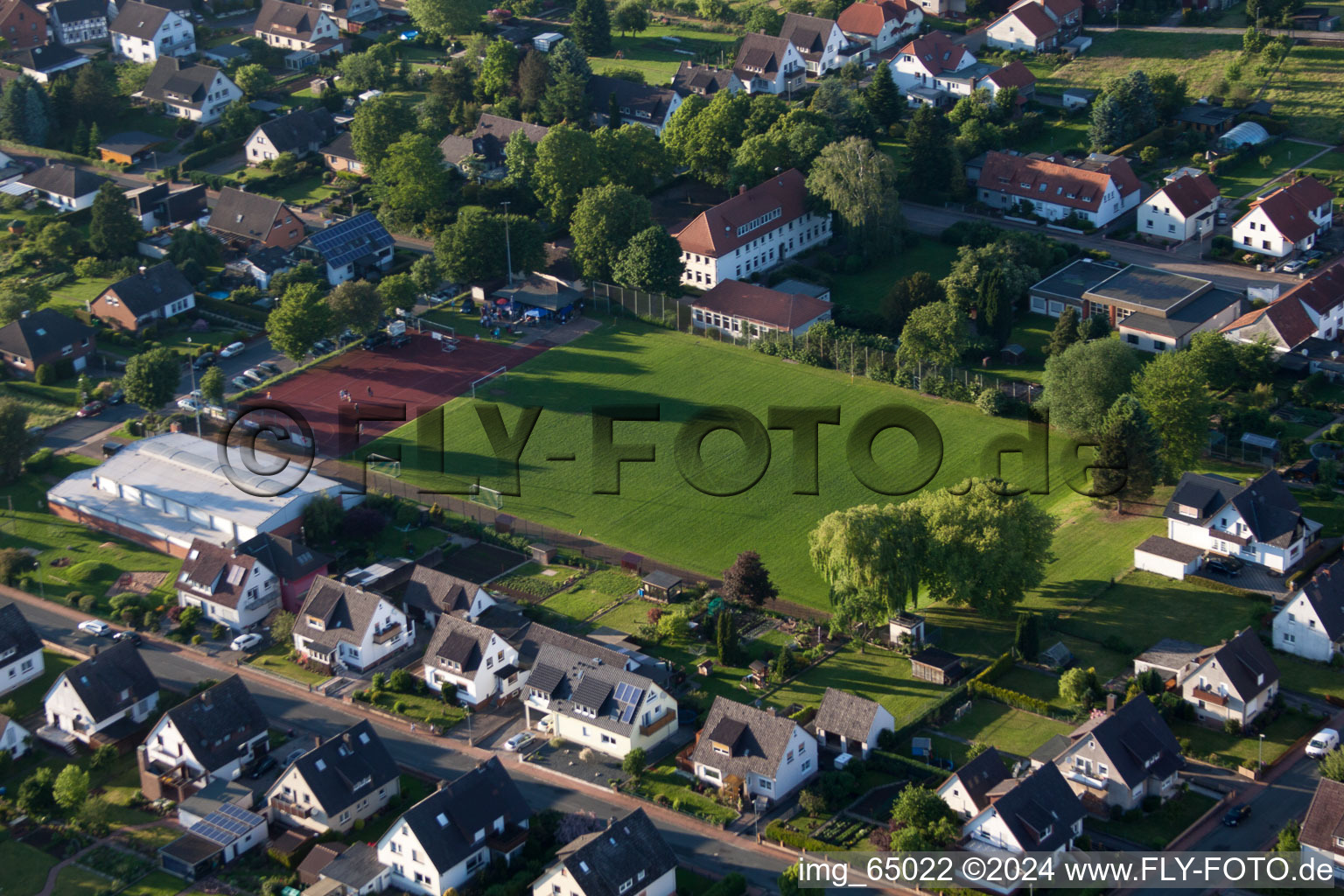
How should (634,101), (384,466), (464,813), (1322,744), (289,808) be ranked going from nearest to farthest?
(464,813) → (289,808) → (1322,744) → (384,466) → (634,101)

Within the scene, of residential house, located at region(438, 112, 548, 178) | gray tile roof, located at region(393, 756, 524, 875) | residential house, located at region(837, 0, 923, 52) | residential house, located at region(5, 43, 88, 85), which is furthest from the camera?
residential house, located at region(5, 43, 88, 85)

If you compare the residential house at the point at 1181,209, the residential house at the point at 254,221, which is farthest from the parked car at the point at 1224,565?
the residential house at the point at 254,221

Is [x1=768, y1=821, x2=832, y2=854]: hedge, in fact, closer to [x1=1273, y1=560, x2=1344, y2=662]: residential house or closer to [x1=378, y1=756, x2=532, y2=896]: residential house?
[x1=378, y1=756, x2=532, y2=896]: residential house

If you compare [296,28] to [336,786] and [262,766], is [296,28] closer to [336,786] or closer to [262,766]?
[262,766]

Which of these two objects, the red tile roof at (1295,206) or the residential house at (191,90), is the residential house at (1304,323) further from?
the residential house at (191,90)

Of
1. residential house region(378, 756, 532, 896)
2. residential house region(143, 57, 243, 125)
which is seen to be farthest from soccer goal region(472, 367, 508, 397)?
residential house region(143, 57, 243, 125)

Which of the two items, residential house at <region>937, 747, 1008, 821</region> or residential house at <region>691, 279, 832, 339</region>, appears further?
residential house at <region>691, 279, 832, 339</region>

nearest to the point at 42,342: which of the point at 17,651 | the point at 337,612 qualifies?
the point at 17,651
